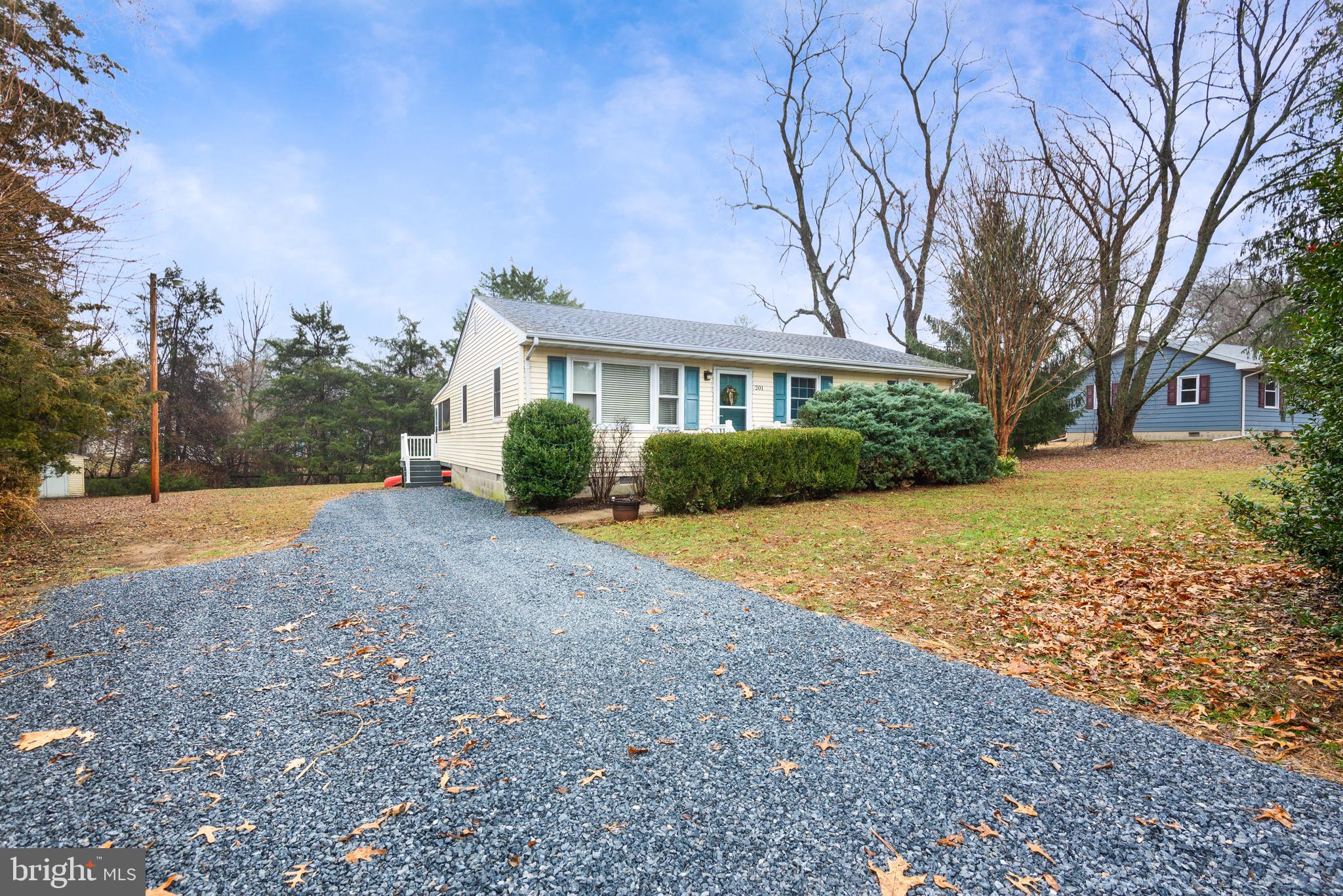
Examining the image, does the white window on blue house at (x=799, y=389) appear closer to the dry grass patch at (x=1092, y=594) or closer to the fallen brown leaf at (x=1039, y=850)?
the dry grass patch at (x=1092, y=594)

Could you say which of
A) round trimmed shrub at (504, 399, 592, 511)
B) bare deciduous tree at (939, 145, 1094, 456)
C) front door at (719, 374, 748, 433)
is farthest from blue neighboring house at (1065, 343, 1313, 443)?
round trimmed shrub at (504, 399, 592, 511)

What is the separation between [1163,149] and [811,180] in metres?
11.9

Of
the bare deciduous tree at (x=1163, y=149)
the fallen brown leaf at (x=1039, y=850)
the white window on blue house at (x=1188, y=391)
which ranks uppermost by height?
the bare deciduous tree at (x=1163, y=149)

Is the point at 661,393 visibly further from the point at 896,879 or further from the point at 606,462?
the point at 896,879

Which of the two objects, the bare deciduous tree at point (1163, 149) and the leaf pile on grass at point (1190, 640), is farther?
the bare deciduous tree at point (1163, 149)

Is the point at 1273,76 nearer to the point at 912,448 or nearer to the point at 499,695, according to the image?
the point at 912,448

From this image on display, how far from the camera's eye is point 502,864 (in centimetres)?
178

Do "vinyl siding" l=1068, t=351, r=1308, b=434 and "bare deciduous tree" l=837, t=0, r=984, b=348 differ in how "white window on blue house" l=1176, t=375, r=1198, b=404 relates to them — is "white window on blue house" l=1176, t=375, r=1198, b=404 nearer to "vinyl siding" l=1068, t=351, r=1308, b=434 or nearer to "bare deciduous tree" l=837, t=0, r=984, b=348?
"vinyl siding" l=1068, t=351, r=1308, b=434

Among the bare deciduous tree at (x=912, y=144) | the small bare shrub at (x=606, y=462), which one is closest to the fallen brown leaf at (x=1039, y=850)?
the small bare shrub at (x=606, y=462)

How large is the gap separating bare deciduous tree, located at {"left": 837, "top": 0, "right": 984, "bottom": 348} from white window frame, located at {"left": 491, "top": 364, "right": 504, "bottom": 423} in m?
16.0

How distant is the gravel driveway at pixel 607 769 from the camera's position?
178 centimetres

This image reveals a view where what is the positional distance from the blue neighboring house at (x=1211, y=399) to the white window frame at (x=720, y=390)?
46.6 feet

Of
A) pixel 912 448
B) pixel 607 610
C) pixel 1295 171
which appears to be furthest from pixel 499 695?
pixel 1295 171

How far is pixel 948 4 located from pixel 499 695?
28.4m
